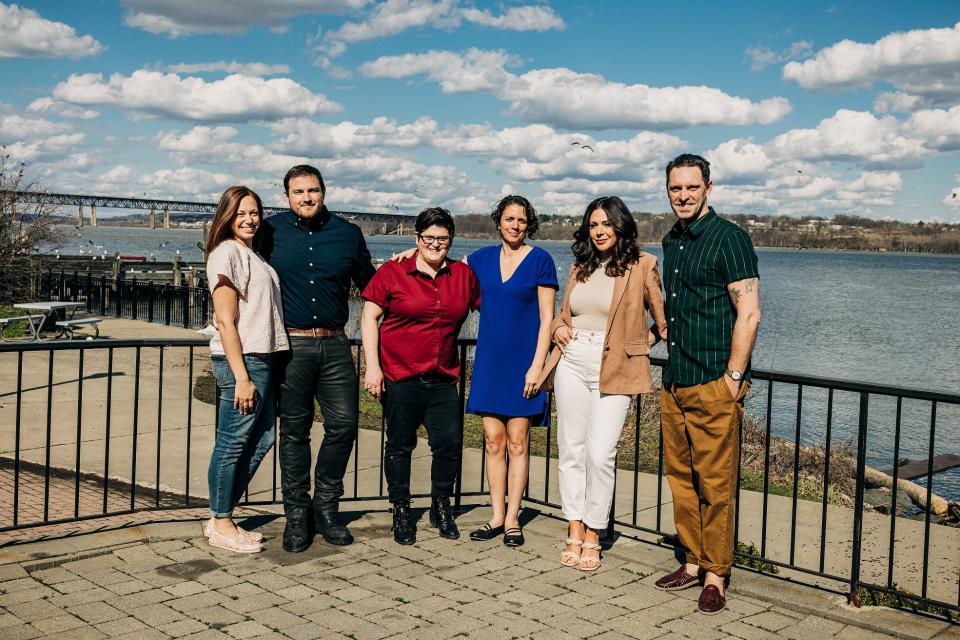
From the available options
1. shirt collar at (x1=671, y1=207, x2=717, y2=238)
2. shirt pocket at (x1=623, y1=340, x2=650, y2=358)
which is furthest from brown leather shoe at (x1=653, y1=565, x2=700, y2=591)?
shirt collar at (x1=671, y1=207, x2=717, y2=238)

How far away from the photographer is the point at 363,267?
5180mm

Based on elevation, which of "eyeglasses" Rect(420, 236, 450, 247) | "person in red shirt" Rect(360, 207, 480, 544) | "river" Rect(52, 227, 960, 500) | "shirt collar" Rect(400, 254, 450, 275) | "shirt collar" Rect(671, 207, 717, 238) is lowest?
"river" Rect(52, 227, 960, 500)

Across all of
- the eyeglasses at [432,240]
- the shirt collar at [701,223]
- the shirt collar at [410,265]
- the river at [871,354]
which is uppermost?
the shirt collar at [701,223]

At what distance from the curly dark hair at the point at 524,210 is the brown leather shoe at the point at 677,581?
2031mm

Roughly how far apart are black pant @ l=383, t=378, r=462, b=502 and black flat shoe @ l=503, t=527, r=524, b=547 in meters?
0.48

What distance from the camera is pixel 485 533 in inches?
215

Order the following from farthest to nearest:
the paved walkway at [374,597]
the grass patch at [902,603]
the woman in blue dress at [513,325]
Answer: the woman in blue dress at [513,325] → the grass patch at [902,603] → the paved walkway at [374,597]

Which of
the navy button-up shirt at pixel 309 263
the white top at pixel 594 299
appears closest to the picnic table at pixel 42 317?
the navy button-up shirt at pixel 309 263

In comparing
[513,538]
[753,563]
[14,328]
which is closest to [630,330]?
[513,538]

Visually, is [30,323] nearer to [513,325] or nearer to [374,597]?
[513,325]

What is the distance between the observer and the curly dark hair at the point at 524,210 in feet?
17.1

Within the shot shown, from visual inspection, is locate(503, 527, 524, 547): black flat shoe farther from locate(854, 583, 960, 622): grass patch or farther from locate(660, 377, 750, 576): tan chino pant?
locate(854, 583, 960, 622): grass patch

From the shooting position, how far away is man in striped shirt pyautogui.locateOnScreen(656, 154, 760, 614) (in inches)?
170

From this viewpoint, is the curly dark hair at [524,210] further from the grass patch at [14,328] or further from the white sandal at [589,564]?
the grass patch at [14,328]
